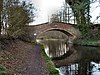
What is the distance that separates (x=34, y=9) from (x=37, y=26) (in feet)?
17.0

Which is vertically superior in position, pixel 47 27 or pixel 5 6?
pixel 5 6

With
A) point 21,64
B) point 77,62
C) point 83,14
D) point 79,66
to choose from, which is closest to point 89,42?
point 83,14

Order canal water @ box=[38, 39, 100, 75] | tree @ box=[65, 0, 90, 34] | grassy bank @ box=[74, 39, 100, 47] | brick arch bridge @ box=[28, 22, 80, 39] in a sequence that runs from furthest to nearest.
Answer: brick arch bridge @ box=[28, 22, 80, 39] → tree @ box=[65, 0, 90, 34] → grassy bank @ box=[74, 39, 100, 47] → canal water @ box=[38, 39, 100, 75]

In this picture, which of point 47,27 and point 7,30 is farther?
point 47,27

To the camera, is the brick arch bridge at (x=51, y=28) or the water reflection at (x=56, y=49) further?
the brick arch bridge at (x=51, y=28)

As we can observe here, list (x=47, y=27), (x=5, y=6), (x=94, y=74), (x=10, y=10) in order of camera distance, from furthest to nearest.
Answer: (x=47, y=27) → (x=10, y=10) → (x=5, y=6) → (x=94, y=74)

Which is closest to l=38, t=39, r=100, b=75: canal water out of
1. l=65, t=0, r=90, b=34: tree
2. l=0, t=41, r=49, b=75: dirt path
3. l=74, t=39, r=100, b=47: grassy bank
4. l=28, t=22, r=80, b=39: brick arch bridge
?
l=0, t=41, r=49, b=75: dirt path

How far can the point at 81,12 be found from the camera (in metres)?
41.1

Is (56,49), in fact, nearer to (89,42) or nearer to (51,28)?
(89,42)

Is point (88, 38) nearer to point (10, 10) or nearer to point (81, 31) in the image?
point (81, 31)

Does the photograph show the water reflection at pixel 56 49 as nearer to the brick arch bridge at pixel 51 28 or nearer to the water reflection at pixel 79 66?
the water reflection at pixel 79 66

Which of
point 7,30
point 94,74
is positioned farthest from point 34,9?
point 94,74

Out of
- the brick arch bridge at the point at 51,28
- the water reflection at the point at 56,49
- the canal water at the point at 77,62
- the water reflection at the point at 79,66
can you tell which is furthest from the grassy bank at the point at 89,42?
the water reflection at the point at 79,66

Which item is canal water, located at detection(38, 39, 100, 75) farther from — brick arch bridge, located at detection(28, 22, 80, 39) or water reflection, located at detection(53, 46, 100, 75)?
brick arch bridge, located at detection(28, 22, 80, 39)
